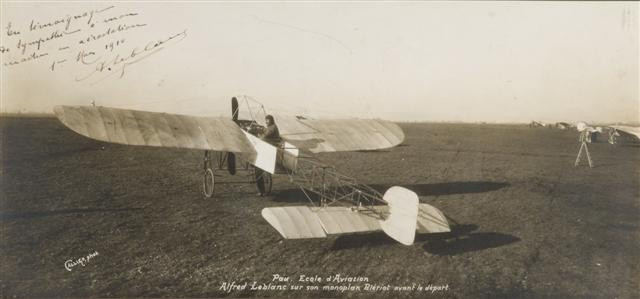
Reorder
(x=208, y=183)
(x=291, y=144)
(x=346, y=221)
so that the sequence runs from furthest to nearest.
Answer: (x=208, y=183), (x=291, y=144), (x=346, y=221)

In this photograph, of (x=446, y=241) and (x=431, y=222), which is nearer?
(x=431, y=222)

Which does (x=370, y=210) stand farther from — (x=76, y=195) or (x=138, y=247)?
(x=76, y=195)

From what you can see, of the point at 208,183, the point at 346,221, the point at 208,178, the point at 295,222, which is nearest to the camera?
the point at 295,222

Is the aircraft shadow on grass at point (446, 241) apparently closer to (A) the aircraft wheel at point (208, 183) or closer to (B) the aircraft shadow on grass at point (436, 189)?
(B) the aircraft shadow on grass at point (436, 189)

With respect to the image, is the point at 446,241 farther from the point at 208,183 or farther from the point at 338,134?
the point at 208,183

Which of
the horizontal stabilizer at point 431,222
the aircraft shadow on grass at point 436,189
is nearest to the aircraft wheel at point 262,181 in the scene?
the aircraft shadow on grass at point 436,189

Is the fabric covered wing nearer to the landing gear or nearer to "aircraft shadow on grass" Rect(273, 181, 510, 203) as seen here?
the landing gear
